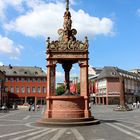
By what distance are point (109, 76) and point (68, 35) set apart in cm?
9082

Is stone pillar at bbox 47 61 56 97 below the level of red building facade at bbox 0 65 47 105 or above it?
below

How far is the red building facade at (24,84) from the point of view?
401 ft

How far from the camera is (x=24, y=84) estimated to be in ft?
405

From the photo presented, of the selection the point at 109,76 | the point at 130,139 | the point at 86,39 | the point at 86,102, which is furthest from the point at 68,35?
the point at 109,76

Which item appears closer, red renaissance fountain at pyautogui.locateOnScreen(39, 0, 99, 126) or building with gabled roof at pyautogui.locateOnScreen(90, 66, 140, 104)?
red renaissance fountain at pyautogui.locateOnScreen(39, 0, 99, 126)

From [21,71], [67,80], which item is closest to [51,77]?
[67,80]

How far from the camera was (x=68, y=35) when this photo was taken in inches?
1128

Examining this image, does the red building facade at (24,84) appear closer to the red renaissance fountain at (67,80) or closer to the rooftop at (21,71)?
the rooftop at (21,71)

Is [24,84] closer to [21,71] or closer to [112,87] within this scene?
[21,71]

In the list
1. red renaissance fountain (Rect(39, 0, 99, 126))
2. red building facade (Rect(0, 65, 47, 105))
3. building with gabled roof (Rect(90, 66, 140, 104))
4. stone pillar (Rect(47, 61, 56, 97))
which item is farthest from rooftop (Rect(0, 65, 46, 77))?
stone pillar (Rect(47, 61, 56, 97))

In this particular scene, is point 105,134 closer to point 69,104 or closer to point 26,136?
point 26,136

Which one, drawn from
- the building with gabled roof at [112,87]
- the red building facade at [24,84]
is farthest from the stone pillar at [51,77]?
the red building facade at [24,84]

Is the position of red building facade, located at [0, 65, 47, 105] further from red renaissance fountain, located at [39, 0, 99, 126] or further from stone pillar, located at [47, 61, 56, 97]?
stone pillar, located at [47, 61, 56, 97]

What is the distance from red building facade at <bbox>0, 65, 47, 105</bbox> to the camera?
401ft
